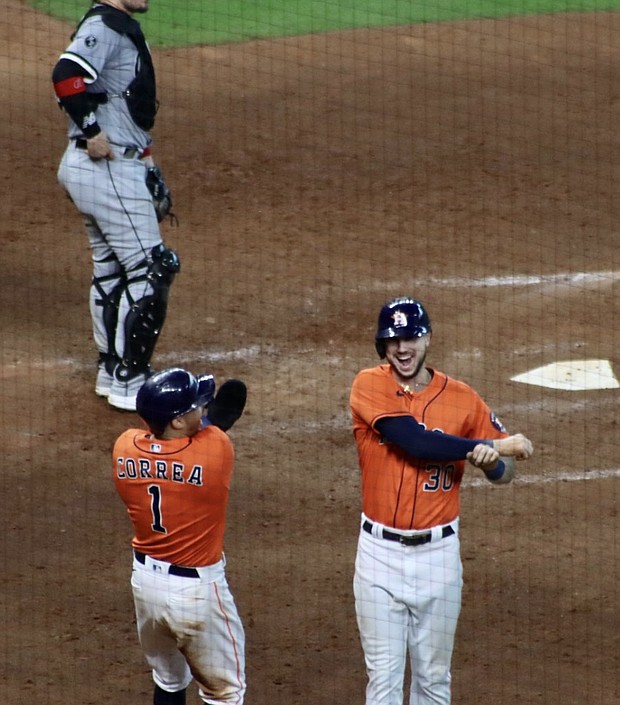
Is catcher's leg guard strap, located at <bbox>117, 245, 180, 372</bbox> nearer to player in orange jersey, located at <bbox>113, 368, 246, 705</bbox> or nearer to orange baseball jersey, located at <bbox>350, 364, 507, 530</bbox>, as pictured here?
player in orange jersey, located at <bbox>113, 368, 246, 705</bbox>

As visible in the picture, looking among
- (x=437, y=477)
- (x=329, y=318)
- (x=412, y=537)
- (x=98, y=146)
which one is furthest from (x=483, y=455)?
(x=329, y=318)

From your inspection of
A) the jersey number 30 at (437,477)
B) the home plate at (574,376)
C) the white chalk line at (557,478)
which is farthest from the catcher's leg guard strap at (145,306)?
the jersey number 30 at (437,477)

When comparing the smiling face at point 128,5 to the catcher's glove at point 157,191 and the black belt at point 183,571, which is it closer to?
the catcher's glove at point 157,191

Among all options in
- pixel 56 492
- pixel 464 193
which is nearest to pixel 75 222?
pixel 464 193

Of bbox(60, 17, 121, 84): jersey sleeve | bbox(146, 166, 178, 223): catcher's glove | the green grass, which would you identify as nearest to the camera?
bbox(60, 17, 121, 84): jersey sleeve

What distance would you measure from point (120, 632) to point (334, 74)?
6.96m

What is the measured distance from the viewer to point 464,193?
9.73m

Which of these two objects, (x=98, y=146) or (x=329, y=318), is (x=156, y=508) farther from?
(x=329, y=318)

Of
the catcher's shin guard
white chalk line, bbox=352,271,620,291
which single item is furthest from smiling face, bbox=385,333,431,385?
white chalk line, bbox=352,271,620,291

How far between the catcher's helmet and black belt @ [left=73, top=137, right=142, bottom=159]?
2.74 metres

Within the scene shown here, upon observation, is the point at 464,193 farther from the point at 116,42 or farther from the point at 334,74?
the point at 116,42

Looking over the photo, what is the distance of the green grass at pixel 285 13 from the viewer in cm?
1212

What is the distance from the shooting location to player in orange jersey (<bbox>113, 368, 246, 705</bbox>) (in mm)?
4430

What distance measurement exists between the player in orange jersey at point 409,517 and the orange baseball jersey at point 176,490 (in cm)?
49
